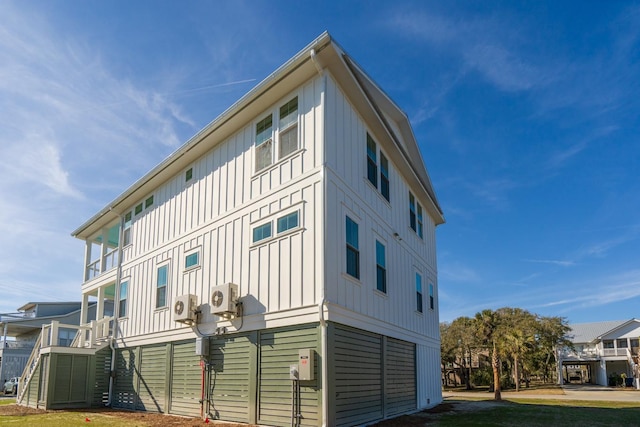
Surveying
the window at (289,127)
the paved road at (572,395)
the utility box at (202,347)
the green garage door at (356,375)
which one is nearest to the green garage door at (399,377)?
the green garage door at (356,375)

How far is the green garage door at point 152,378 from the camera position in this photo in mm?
13586

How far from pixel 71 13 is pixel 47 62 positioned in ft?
3.92

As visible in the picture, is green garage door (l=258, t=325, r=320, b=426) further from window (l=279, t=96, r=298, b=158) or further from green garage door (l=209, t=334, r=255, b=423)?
window (l=279, t=96, r=298, b=158)

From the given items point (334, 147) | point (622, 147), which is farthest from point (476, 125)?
point (334, 147)

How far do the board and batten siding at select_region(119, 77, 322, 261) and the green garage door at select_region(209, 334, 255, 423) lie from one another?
11.2ft

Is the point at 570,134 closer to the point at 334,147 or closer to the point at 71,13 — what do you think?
the point at 334,147

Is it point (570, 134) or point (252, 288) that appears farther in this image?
point (570, 134)

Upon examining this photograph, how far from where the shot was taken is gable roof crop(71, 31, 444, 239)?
10.4 m

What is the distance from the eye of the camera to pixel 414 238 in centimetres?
1667

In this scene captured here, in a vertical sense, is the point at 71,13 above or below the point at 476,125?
below

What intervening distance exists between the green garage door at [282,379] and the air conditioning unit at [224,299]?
1.07 meters

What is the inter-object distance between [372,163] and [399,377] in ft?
19.6

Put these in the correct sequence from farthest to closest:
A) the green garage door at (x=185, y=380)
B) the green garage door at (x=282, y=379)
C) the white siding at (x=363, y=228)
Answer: the green garage door at (x=185, y=380) < the white siding at (x=363, y=228) < the green garage door at (x=282, y=379)

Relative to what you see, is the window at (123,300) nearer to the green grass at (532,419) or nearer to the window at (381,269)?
the window at (381,269)
